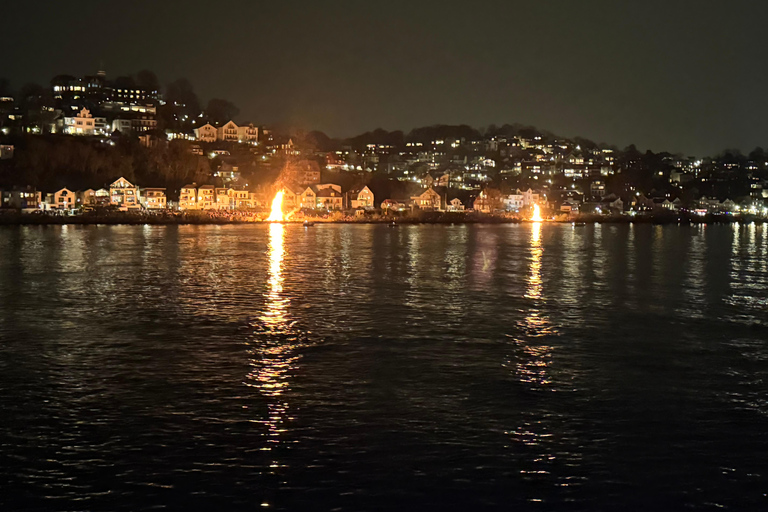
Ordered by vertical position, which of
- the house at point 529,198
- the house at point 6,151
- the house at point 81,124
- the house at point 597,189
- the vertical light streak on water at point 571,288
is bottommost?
the vertical light streak on water at point 571,288

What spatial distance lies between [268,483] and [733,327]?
14.6m

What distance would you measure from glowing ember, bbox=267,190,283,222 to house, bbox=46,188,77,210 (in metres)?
26.2

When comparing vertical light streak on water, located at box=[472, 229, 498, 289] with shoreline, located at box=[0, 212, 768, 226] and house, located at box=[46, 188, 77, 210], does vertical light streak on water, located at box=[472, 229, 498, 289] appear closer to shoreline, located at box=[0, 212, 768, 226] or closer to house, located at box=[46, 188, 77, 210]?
shoreline, located at box=[0, 212, 768, 226]

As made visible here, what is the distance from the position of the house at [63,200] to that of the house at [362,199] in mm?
43385

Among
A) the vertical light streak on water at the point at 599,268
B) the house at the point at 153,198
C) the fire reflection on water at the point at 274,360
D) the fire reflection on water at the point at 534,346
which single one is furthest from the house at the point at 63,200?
the fire reflection on water at the point at 534,346

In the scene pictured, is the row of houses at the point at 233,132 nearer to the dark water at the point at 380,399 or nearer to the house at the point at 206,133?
the house at the point at 206,133

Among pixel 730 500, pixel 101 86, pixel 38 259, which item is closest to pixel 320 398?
pixel 730 500

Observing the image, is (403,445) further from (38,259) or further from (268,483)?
(38,259)

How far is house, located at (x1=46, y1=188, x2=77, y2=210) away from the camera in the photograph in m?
91.6

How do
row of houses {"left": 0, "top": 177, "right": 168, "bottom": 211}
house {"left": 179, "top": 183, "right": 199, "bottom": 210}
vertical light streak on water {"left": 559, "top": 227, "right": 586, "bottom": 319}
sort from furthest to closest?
house {"left": 179, "top": 183, "right": 199, "bottom": 210} < row of houses {"left": 0, "top": 177, "right": 168, "bottom": 211} < vertical light streak on water {"left": 559, "top": 227, "right": 586, "bottom": 319}

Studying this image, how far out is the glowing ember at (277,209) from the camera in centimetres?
10134

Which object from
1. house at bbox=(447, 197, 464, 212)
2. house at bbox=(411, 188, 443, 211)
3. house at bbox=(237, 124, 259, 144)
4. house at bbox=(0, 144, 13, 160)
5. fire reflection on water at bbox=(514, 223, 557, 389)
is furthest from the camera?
house at bbox=(237, 124, 259, 144)

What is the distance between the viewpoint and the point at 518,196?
134 metres

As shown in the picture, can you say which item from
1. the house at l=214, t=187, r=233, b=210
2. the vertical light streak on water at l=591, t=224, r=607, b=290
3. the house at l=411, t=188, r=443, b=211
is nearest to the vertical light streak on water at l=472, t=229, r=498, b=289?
the vertical light streak on water at l=591, t=224, r=607, b=290
